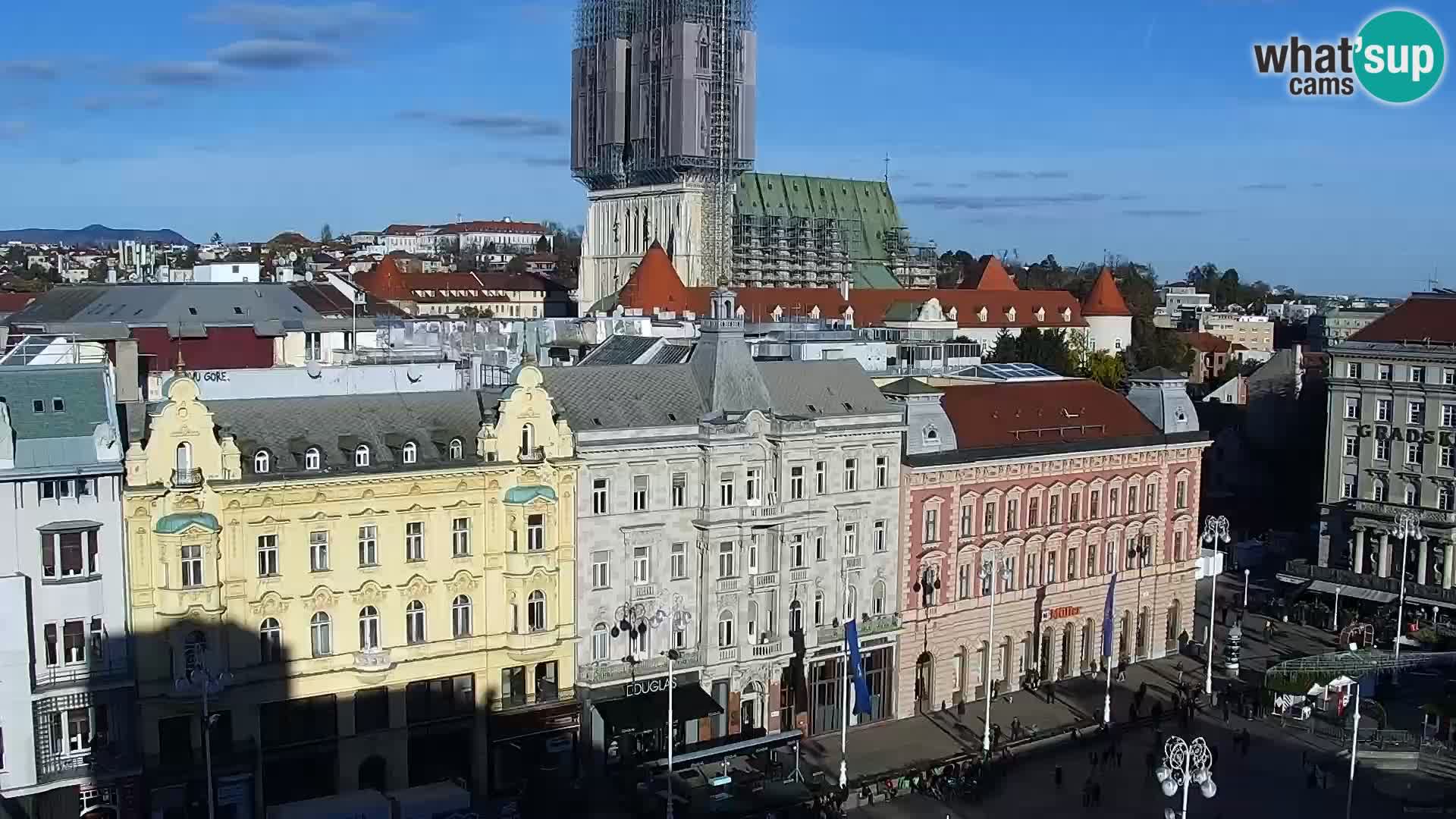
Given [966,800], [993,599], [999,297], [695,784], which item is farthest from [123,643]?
[999,297]

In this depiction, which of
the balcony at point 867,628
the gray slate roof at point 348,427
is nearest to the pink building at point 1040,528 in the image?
the balcony at point 867,628

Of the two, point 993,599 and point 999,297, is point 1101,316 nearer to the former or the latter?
point 999,297

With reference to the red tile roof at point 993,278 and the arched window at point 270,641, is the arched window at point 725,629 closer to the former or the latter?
the arched window at point 270,641

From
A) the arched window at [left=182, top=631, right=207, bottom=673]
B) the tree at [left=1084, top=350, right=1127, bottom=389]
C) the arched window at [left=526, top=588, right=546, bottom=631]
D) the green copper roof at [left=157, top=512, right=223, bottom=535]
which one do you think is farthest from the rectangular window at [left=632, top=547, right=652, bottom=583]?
the tree at [left=1084, top=350, right=1127, bottom=389]

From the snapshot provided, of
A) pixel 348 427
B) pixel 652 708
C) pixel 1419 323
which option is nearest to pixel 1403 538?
pixel 1419 323

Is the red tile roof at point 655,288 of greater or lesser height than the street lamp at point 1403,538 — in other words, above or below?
above

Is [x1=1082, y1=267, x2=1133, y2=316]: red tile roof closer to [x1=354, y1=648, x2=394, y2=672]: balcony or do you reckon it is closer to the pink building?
the pink building
